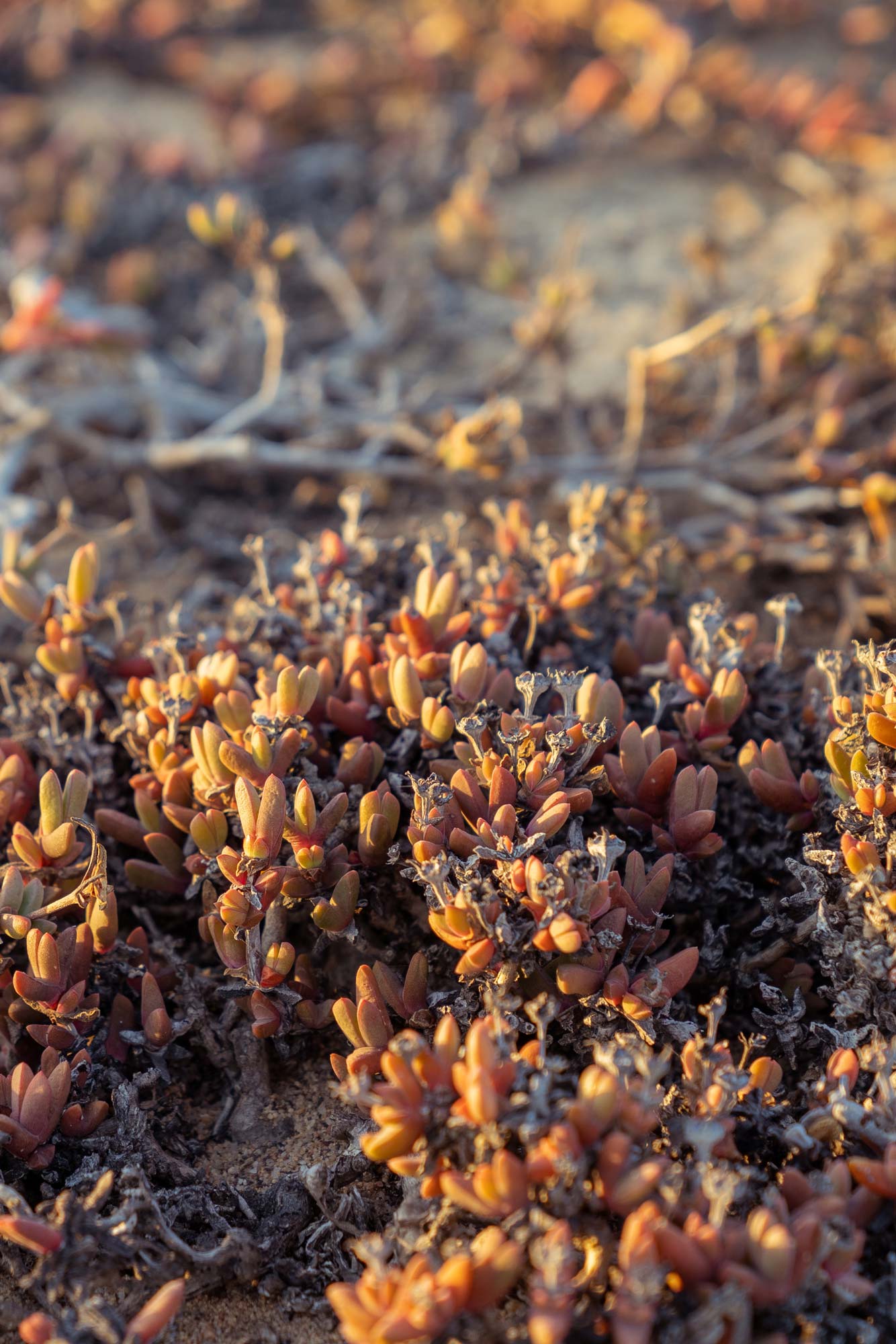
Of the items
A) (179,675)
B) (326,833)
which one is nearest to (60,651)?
(179,675)

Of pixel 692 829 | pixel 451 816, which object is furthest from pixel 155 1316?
pixel 692 829

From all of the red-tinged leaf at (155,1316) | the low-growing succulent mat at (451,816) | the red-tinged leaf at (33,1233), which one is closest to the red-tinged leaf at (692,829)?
the low-growing succulent mat at (451,816)

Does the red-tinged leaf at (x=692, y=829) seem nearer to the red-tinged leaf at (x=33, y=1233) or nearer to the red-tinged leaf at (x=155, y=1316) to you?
the red-tinged leaf at (x=155, y=1316)

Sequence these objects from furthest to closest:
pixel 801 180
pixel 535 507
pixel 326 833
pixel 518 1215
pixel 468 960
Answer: pixel 801 180 → pixel 535 507 → pixel 326 833 → pixel 468 960 → pixel 518 1215

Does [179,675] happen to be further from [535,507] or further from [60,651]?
[535,507]

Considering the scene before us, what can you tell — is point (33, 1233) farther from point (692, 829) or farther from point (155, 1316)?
point (692, 829)

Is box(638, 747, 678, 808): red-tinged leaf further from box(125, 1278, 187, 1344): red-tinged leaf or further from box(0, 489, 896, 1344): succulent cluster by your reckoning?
box(125, 1278, 187, 1344): red-tinged leaf

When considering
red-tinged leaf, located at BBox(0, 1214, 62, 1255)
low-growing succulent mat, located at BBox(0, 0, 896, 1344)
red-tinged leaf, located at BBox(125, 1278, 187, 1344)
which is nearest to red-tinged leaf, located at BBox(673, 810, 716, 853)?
low-growing succulent mat, located at BBox(0, 0, 896, 1344)

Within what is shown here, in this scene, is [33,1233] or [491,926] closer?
[33,1233]
